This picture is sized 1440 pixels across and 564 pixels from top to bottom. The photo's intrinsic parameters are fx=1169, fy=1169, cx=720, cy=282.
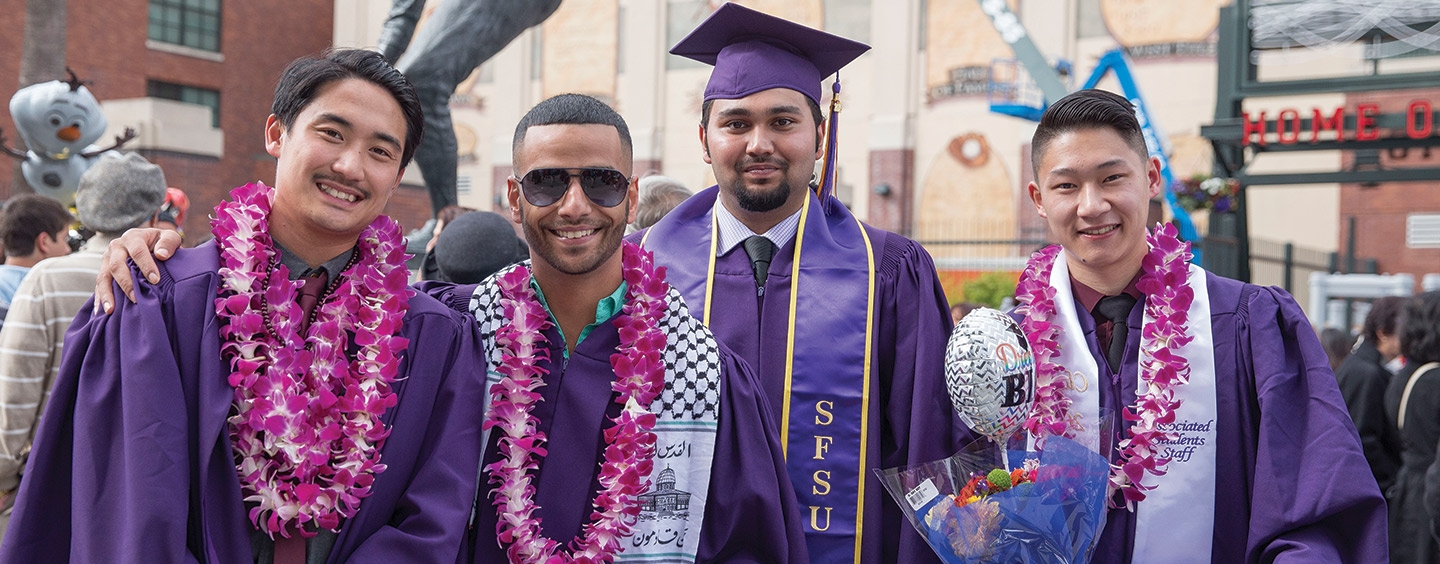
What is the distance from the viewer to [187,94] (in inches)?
885

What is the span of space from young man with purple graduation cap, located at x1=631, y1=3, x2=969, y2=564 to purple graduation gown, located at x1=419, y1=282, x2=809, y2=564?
344 millimetres

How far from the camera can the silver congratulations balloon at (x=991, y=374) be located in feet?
6.95

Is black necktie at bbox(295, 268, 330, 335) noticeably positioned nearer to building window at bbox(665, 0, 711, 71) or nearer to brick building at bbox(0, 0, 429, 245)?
brick building at bbox(0, 0, 429, 245)

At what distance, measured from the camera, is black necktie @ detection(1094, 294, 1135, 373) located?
248 centimetres

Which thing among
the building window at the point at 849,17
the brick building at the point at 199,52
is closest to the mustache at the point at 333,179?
the brick building at the point at 199,52

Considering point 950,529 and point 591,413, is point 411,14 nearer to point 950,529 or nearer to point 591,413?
point 591,413

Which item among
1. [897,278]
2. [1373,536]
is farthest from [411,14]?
[1373,536]

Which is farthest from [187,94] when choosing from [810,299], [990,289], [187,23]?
[810,299]

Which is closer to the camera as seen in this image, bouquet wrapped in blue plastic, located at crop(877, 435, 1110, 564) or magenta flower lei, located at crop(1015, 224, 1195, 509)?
bouquet wrapped in blue plastic, located at crop(877, 435, 1110, 564)

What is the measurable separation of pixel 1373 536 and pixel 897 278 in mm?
1098

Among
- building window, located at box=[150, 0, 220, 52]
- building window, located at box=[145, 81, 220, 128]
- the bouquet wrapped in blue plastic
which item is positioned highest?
building window, located at box=[150, 0, 220, 52]

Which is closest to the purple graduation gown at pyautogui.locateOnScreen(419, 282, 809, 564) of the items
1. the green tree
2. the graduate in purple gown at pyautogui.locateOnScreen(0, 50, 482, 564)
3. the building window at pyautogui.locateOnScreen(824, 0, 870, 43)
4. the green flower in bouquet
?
the graduate in purple gown at pyautogui.locateOnScreen(0, 50, 482, 564)

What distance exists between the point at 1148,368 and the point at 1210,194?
9671 millimetres

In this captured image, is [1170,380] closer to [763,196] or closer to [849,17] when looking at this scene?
[763,196]
